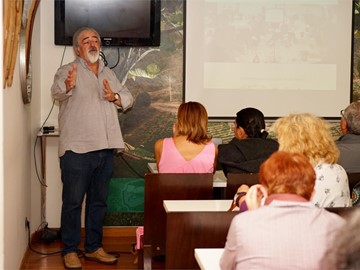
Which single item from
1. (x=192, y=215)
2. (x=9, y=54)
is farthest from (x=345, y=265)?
(x=9, y=54)

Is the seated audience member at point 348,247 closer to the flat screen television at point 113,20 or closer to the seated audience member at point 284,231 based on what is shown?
the seated audience member at point 284,231

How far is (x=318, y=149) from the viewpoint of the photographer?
3.45m

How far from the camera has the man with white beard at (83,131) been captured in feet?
16.6

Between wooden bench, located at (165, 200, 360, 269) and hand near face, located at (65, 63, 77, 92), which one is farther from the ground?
hand near face, located at (65, 63, 77, 92)

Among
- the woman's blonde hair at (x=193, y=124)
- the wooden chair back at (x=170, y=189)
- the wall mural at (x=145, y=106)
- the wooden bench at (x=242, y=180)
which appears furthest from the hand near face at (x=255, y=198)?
the wall mural at (x=145, y=106)

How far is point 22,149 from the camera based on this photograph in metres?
4.98

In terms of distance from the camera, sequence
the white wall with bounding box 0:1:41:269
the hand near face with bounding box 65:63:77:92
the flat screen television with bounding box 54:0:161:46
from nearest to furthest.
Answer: the white wall with bounding box 0:1:41:269, the hand near face with bounding box 65:63:77:92, the flat screen television with bounding box 54:0:161:46

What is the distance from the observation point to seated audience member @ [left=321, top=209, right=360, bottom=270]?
1.72 meters

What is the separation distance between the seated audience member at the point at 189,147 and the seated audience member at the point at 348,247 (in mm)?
2701

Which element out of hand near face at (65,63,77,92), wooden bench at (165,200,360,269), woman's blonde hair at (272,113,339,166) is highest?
hand near face at (65,63,77,92)

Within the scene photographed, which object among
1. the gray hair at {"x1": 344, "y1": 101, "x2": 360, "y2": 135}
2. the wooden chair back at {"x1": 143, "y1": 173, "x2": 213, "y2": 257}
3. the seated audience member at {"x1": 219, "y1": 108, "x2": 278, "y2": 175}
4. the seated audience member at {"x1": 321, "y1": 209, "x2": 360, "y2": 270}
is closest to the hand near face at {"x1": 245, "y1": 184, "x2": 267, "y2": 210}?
the seated audience member at {"x1": 321, "y1": 209, "x2": 360, "y2": 270}

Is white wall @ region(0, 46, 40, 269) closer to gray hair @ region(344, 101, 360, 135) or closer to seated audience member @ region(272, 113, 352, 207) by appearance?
seated audience member @ region(272, 113, 352, 207)

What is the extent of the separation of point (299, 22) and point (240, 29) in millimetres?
565

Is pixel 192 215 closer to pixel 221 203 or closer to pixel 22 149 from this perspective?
pixel 221 203
